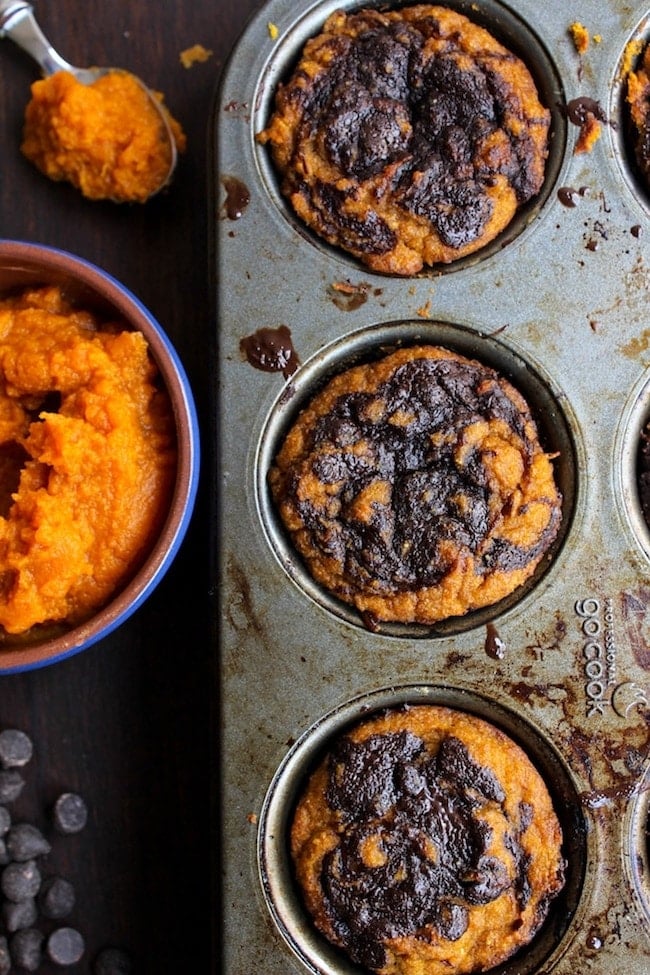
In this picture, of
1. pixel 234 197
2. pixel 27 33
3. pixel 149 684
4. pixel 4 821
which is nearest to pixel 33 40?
pixel 27 33

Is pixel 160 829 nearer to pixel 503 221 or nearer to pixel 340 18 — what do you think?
pixel 503 221

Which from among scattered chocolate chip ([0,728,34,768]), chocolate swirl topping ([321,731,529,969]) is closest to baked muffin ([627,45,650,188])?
chocolate swirl topping ([321,731,529,969])

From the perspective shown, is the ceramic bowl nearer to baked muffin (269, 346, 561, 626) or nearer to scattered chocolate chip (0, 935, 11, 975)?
baked muffin (269, 346, 561, 626)

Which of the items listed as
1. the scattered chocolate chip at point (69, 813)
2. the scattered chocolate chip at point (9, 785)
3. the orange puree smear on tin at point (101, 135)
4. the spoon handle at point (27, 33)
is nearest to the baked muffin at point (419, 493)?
the orange puree smear on tin at point (101, 135)

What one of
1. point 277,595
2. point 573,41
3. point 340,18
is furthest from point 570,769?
point 340,18

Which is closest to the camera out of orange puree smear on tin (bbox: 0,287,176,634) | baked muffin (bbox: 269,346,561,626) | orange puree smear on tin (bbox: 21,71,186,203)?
orange puree smear on tin (bbox: 0,287,176,634)

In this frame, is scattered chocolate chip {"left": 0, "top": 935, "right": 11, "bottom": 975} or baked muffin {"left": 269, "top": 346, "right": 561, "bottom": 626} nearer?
baked muffin {"left": 269, "top": 346, "right": 561, "bottom": 626}

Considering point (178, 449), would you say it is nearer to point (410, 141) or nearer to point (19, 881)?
point (410, 141)
